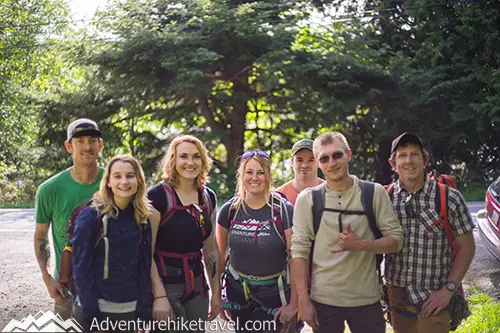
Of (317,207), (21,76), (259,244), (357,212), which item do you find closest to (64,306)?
(259,244)

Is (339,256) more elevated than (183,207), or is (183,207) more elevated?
(183,207)

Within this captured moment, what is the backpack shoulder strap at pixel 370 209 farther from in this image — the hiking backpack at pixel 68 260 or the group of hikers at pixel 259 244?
the hiking backpack at pixel 68 260

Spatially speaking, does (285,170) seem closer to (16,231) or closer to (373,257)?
(16,231)

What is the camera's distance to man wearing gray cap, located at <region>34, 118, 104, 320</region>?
157 inches

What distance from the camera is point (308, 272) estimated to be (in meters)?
3.70

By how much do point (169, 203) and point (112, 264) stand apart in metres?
0.58

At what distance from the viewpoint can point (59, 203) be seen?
4.00 m

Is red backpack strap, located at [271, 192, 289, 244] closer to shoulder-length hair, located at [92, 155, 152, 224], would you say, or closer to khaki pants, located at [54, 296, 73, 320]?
shoulder-length hair, located at [92, 155, 152, 224]

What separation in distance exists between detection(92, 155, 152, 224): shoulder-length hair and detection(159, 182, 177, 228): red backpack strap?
0.14 m

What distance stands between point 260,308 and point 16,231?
9.92m

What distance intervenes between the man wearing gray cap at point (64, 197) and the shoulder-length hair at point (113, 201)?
424 millimetres

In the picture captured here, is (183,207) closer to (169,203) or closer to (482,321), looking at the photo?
(169,203)

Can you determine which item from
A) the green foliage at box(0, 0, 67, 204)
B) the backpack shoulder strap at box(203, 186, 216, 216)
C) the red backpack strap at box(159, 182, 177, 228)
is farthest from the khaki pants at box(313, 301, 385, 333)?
the green foliage at box(0, 0, 67, 204)

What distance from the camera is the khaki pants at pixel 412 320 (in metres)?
3.73
